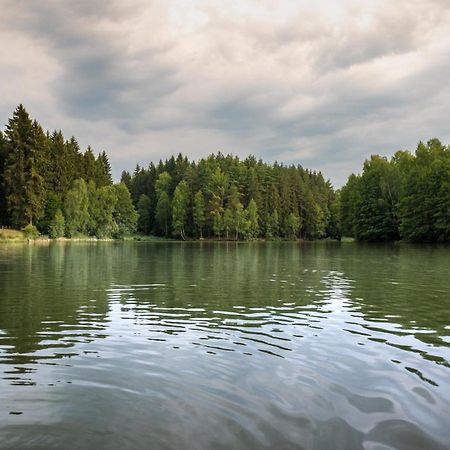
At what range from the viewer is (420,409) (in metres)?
6.98

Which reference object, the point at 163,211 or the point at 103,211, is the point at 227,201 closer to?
the point at 163,211

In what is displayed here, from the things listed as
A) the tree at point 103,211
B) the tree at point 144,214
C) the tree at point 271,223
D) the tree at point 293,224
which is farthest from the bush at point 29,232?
the tree at point 293,224

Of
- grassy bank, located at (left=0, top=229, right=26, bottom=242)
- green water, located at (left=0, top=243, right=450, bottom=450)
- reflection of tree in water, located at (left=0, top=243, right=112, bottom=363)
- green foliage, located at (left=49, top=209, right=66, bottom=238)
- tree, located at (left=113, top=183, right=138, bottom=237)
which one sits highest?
tree, located at (left=113, top=183, right=138, bottom=237)

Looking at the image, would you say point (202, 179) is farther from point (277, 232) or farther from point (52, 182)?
point (52, 182)

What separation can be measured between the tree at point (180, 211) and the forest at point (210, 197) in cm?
30

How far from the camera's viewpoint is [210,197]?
442 feet

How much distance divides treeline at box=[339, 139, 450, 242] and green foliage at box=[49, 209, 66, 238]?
63297 millimetres

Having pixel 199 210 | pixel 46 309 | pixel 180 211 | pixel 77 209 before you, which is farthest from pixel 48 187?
pixel 46 309

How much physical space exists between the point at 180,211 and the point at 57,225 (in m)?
48.7

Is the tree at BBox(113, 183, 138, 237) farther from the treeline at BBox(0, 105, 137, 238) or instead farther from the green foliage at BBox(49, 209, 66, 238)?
the green foliage at BBox(49, 209, 66, 238)

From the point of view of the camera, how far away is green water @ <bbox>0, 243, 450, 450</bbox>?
6094 mm

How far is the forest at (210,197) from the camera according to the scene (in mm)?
83000

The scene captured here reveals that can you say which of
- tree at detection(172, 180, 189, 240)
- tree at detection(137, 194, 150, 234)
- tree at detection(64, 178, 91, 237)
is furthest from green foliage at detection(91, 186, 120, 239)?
tree at detection(137, 194, 150, 234)

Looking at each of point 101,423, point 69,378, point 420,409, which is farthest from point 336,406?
point 69,378
